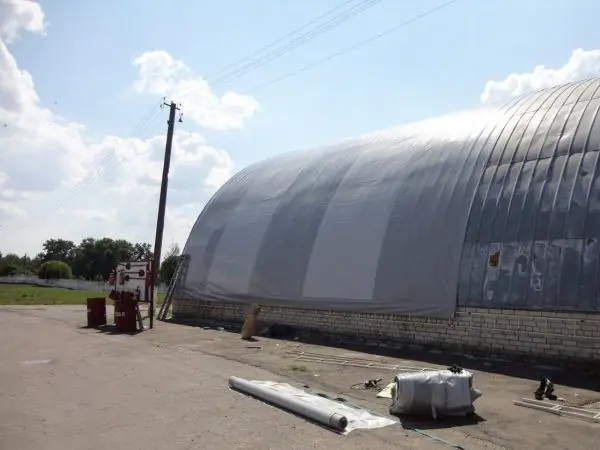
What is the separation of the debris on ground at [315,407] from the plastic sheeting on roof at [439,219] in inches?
216

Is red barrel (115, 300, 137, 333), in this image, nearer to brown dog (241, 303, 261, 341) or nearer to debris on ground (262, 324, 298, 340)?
brown dog (241, 303, 261, 341)

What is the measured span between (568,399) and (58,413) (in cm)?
742

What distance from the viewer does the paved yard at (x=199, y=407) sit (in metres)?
6.38

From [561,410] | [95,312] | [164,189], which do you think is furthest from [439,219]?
[164,189]

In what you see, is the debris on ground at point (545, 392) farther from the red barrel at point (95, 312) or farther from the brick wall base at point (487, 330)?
the red barrel at point (95, 312)

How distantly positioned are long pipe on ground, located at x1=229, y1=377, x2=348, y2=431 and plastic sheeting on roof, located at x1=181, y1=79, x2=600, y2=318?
234 inches

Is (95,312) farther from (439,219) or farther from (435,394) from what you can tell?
(435,394)

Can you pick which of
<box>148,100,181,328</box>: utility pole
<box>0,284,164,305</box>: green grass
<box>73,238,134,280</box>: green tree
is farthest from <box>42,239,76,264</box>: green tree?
<box>148,100,181,328</box>: utility pole

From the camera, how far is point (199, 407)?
26.4 feet

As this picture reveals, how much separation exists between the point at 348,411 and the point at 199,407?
2.14 metres

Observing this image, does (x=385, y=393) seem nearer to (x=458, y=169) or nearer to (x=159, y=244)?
(x=458, y=169)

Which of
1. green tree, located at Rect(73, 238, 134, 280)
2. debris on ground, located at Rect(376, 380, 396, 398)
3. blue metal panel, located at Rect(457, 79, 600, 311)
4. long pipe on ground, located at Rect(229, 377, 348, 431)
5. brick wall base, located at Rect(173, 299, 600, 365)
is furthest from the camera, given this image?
green tree, located at Rect(73, 238, 134, 280)

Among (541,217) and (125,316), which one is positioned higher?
(541,217)

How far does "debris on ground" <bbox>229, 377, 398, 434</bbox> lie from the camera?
6983mm
